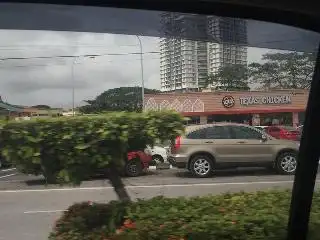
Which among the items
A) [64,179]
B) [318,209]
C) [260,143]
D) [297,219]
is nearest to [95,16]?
[64,179]

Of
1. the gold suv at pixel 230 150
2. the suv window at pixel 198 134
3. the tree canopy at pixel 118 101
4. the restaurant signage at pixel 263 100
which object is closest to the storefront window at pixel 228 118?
the gold suv at pixel 230 150

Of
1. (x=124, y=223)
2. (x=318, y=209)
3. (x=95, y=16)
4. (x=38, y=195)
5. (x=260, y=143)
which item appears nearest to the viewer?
(x=95, y=16)

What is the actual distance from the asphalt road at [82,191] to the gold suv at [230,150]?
295 millimetres

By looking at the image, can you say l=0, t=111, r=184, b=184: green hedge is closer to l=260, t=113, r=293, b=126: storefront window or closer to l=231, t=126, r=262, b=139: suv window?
l=231, t=126, r=262, b=139: suv window

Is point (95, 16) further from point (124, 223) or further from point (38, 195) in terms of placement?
point (38, 195)

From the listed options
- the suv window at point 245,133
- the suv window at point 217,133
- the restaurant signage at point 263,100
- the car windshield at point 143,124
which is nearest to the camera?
the car windshield at point 143,124

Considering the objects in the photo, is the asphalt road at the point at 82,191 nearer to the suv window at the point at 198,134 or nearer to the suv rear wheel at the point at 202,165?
the suv rear wheel at the point at 202,165

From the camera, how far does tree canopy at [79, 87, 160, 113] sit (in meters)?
7.03

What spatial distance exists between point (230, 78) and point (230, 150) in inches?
254

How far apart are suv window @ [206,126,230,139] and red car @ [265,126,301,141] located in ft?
4.31

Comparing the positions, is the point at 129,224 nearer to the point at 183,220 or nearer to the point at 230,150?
the point at 183,220

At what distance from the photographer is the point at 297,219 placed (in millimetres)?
5734

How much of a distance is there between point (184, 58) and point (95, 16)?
1.75 m

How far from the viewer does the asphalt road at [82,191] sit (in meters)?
9.02
